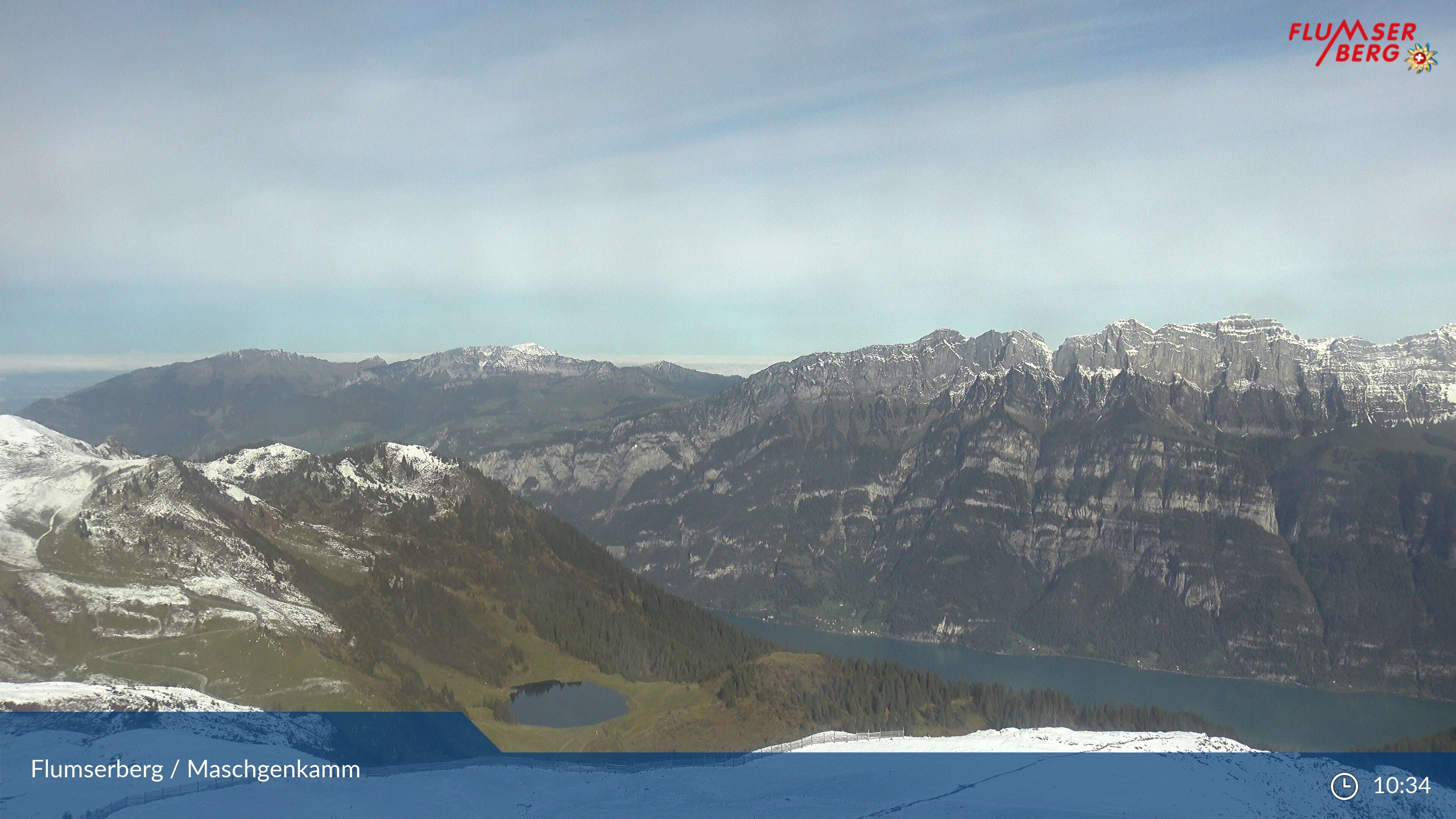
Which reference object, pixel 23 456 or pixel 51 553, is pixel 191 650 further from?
pixel 23 456

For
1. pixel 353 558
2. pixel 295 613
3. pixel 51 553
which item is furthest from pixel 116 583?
pixel 353 558

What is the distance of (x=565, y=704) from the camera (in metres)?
155

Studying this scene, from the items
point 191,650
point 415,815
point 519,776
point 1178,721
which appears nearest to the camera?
point 415,815

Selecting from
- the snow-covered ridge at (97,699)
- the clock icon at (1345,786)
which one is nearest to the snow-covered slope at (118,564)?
the snow-covered ridge at (97,699)

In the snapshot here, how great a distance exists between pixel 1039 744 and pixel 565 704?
87857 millimetres

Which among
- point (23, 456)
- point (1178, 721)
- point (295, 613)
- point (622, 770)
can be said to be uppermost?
point (23, 456)

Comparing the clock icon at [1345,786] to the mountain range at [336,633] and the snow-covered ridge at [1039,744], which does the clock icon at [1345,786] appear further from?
the mountain range at [336,633]

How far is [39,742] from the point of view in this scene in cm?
7150

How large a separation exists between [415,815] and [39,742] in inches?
1151

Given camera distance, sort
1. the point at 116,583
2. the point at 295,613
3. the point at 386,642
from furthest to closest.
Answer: the point at 386,642
the point at 295,613
the point at 116,583

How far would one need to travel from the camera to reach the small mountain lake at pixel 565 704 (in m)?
146
